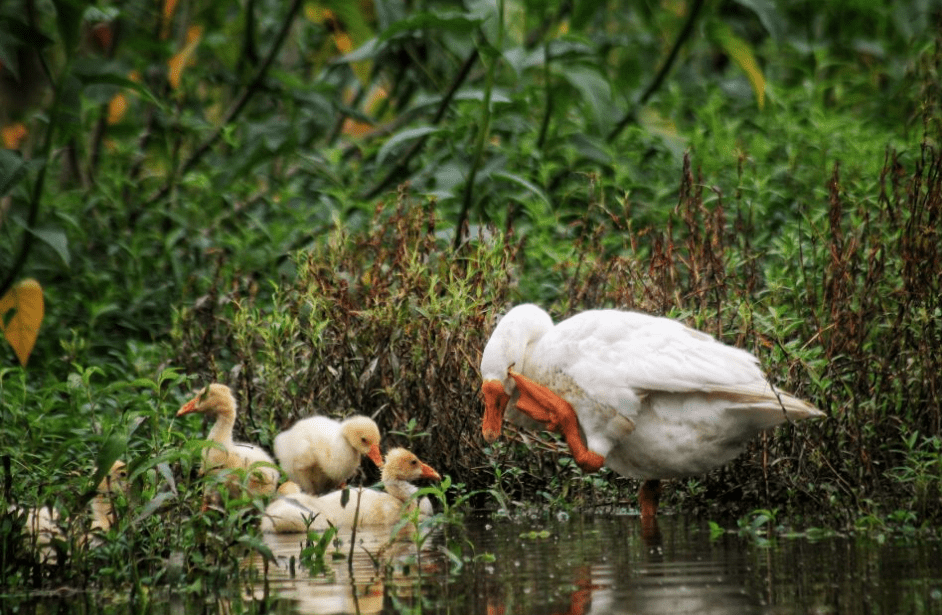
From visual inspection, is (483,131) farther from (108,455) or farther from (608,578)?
(608,578)

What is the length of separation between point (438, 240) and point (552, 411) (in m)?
2.01

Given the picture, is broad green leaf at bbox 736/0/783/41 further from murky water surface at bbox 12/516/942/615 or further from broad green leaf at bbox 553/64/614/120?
murky water surface at bbox 12/516/942/615

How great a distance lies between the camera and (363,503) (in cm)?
606

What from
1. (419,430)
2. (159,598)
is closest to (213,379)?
(419,430)

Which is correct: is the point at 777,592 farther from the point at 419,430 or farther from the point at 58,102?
the point at 58,102

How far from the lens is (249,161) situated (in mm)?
9273

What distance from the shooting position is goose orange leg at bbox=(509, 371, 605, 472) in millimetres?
5726

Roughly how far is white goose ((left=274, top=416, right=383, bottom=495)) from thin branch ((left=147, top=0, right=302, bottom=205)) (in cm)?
344

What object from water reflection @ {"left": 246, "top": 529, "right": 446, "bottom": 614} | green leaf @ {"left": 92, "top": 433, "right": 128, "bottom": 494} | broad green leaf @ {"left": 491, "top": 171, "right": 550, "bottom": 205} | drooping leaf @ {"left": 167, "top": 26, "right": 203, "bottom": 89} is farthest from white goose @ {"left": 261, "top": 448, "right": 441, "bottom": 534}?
drooping leaf @ {"left": 167, "top": 26, "right": 203, "bottom": 89}

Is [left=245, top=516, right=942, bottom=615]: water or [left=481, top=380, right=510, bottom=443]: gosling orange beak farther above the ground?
[left=481, top=380, right=510, bottom=443]: gosling orange beak

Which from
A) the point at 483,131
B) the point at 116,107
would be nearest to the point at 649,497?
the point at 483,131

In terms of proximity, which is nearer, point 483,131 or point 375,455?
point 375,455

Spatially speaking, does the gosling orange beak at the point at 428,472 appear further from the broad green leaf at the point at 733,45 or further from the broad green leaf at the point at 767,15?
the broad green leaf at the point at 767,15

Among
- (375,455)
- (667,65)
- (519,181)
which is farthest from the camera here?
(667,65)
